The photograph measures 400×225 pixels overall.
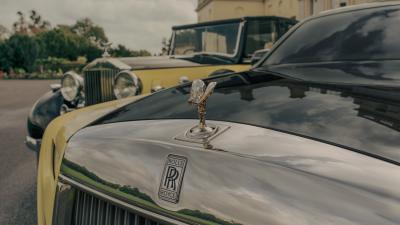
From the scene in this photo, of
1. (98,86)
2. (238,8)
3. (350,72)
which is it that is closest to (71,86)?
(98,86)

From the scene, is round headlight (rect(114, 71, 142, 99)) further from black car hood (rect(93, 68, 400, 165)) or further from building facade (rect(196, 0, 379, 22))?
building facade (rect(196, 0, 379, 22))

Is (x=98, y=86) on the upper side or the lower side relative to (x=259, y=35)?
lower

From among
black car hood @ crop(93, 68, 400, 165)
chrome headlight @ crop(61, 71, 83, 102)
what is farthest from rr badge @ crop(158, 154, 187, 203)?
chrome headlight @ crop(61, 71, 83, 102)

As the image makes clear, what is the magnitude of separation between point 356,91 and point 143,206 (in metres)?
0.97

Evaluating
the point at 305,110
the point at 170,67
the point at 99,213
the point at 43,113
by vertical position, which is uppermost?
the point at 170,67

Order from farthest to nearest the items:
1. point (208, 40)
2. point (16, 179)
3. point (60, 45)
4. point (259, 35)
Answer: point (60, 45) → point (208, 40) → point (259, 35) → point (16, 179)

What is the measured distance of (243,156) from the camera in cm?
107

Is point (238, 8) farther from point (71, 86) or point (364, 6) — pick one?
A: point (364, 6)

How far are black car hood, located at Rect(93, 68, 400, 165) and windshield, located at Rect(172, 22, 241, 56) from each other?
126 inches

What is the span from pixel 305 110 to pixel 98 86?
321 cm

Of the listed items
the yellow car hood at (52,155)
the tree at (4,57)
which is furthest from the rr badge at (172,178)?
the tree at (4,57)

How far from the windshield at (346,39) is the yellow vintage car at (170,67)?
0.64 m

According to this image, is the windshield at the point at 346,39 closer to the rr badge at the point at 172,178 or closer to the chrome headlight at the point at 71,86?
the rr badge at the point at 172,178

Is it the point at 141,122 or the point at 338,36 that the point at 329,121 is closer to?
the point at 141,122
